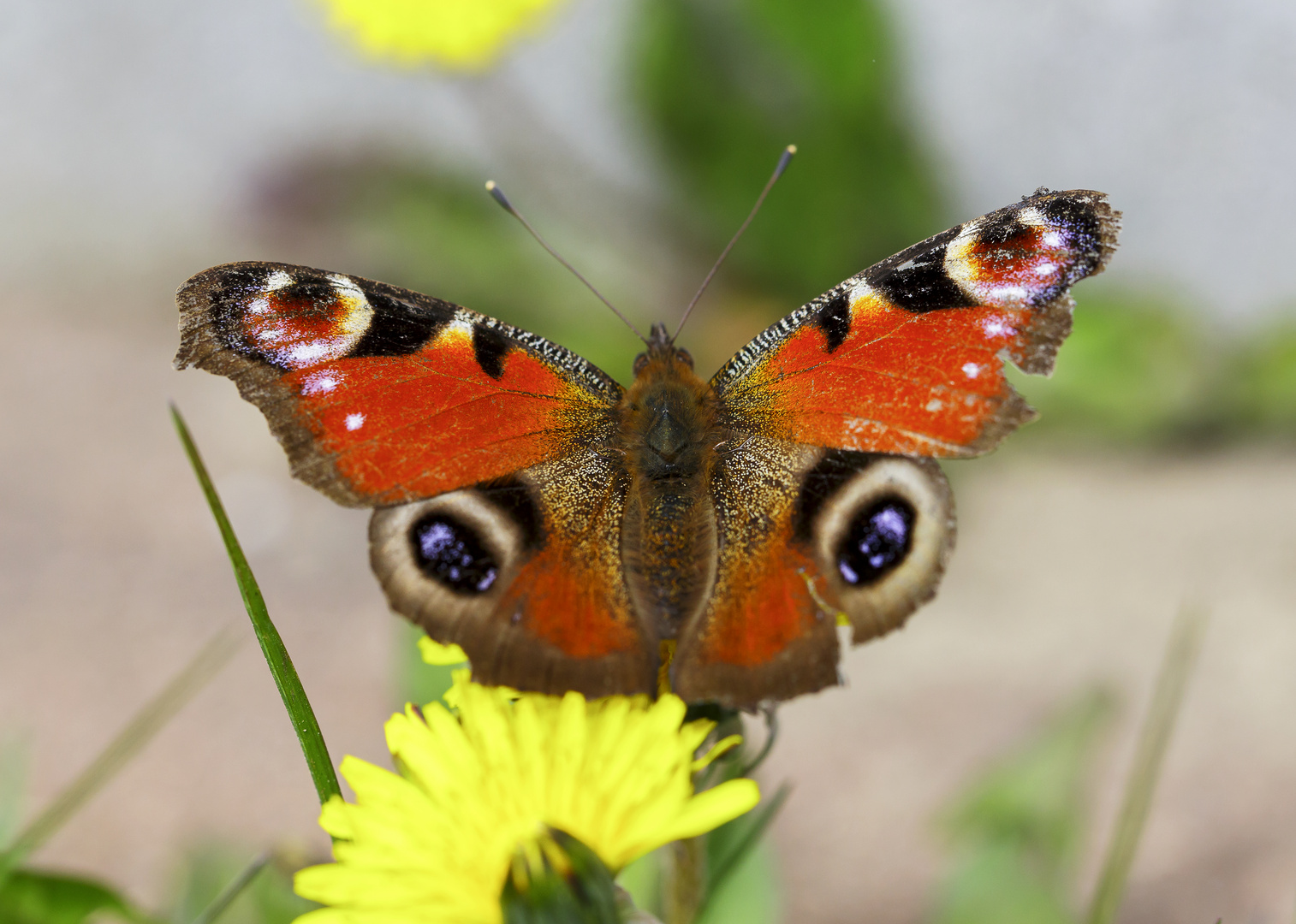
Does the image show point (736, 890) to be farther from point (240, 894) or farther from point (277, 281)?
point (277, 281)

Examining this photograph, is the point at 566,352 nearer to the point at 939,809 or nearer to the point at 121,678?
the point at 939,809

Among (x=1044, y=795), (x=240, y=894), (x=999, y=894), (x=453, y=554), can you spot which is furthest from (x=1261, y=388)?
(x=240, y=894)

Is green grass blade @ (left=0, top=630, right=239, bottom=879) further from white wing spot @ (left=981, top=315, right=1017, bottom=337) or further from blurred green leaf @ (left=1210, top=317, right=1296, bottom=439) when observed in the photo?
blurred green leaf @ (left=1210, top=317, right=1296, bottom=439)

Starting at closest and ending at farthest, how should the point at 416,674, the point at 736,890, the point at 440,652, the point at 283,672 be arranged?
the point at 283,672 < the point at 440,652 < the point at 736,890 < the point at 416,674

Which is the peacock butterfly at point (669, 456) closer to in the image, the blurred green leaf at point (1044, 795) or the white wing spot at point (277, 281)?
the white wing spot at point (277, 281)

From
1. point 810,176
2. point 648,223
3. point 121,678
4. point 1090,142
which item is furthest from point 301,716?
point 1090,142

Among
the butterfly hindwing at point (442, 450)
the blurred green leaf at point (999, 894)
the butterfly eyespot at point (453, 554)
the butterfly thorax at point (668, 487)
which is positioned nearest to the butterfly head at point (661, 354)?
the butterfly thorax at point (668, 487)

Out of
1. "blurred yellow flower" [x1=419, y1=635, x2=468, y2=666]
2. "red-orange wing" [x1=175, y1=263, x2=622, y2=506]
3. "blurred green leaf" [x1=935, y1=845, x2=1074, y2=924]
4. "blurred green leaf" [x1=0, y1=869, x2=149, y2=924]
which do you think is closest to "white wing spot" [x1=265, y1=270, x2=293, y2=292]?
"red-orange wing" [x1=175, y1=263, x2=622, y2=506]
